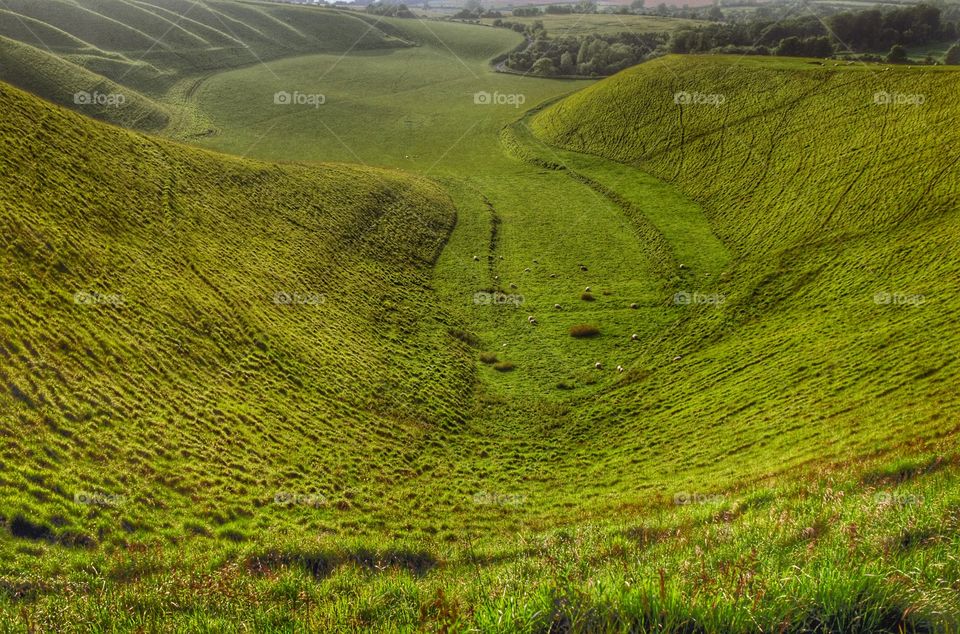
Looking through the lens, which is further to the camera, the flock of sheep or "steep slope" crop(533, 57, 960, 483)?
the flock of sheep

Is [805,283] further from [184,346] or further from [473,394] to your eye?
[184,346]

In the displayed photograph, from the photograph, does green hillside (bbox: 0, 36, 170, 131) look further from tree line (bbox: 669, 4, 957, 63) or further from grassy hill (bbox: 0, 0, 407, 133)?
tree line (bbox: 669, 4, 957, 63)

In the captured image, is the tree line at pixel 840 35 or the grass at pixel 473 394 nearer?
the grass at pixel 473 394

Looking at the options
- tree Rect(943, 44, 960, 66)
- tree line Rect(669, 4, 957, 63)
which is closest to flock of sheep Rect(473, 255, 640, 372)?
tree line Rect(669, 4, 957, 63)

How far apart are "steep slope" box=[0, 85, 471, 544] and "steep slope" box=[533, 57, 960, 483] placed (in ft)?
49.6

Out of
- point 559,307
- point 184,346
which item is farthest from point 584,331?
point 184,346

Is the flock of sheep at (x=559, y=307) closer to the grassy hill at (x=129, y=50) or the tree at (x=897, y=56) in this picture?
the grassy hill at (x=129, y=50)

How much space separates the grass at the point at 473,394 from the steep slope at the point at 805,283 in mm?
298

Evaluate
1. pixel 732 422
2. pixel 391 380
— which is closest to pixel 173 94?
pixel 391 380

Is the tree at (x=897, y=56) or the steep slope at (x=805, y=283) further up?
the tree at (x=897, y=56)

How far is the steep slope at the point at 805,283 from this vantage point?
83.5ft

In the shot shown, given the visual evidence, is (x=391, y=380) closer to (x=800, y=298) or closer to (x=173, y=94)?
(x=800, y=298)

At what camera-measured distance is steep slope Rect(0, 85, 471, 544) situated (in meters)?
19.7

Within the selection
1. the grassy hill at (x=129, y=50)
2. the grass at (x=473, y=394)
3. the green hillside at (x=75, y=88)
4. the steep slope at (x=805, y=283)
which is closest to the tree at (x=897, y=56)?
the steep slope at (x=805, y=283)
